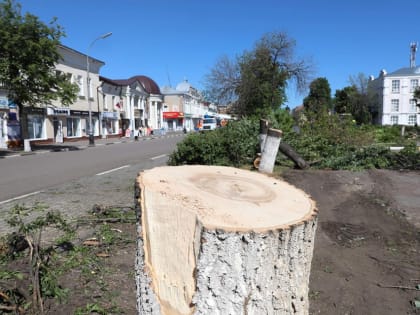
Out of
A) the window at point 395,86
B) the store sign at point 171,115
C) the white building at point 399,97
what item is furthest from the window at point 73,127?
the window at point 395,86

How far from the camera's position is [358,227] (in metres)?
5.52

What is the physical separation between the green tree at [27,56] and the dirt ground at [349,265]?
16706 mm

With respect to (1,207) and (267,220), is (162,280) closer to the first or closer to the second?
(267,220)

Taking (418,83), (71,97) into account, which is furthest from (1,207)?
(418,83)

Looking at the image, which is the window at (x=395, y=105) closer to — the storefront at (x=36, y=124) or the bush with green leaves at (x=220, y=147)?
the storefront at (x=36, y=124)

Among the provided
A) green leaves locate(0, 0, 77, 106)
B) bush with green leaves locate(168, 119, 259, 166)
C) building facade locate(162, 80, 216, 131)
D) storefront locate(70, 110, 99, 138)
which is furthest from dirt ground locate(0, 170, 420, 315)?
building facade locate(162, 80, 216, 131)

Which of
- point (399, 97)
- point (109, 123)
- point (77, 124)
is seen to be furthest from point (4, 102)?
point (399, 97)

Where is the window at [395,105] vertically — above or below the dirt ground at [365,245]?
above

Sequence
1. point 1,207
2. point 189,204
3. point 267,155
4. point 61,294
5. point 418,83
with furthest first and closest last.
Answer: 1. point 418,83
2. point 267,155
3. point 1,207
4. point 61,294
5. point 189,204

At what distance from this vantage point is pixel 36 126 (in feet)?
87.8

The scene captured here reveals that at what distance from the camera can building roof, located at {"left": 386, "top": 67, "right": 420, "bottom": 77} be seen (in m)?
64.4

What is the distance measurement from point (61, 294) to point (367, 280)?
2.99m

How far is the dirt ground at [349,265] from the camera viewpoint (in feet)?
10.2

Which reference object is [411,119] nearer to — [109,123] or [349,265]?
[109,123]
